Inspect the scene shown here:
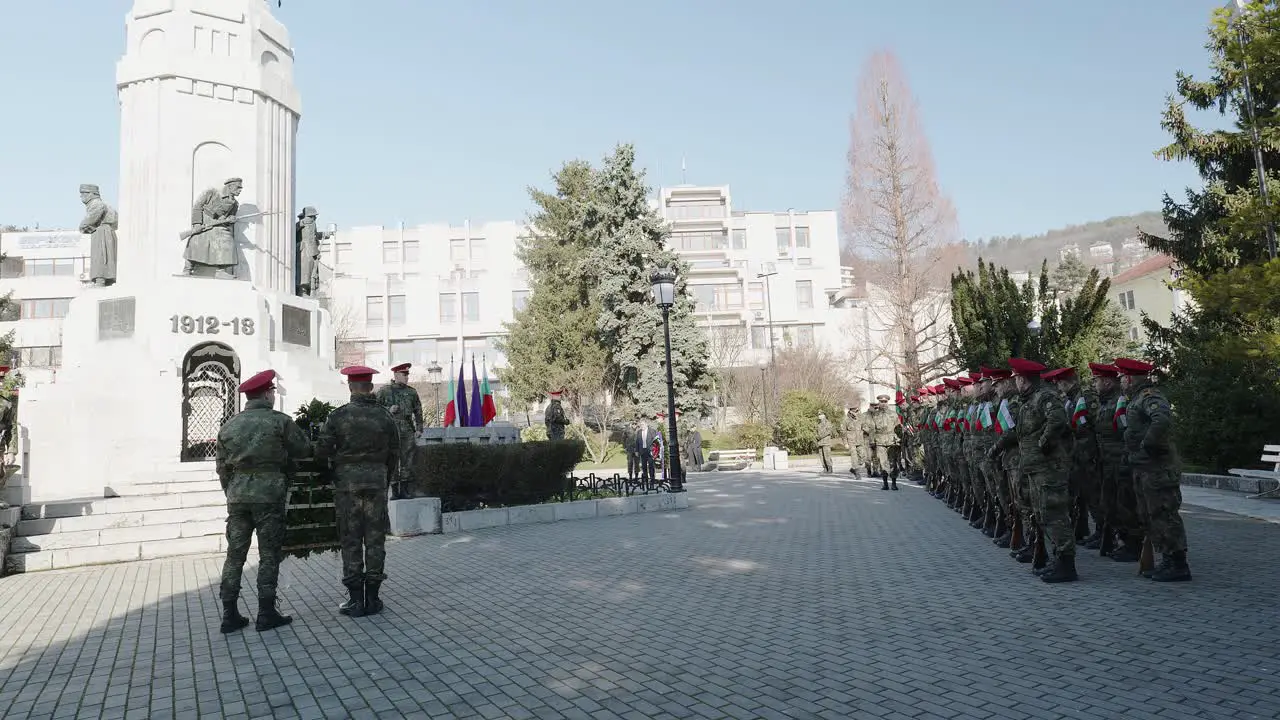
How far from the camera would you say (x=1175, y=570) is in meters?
6.52

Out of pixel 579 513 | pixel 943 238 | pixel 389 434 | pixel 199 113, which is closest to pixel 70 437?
pixel 199 113

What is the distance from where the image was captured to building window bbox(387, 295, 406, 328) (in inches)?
2509

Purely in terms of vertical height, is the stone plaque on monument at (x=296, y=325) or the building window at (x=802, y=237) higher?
the building window at (x=802, y=237)

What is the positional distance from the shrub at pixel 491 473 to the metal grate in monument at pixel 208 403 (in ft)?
18.1

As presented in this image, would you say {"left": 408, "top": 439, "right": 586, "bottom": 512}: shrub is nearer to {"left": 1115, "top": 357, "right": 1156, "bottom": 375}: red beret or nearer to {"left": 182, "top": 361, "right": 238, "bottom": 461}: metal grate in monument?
{"left": 182, "top": 361, "right": 238, "bottom": 461}: metal grate in monument

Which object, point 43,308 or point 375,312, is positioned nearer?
point 43,308

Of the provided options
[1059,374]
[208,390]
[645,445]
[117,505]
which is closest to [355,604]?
[117,505]

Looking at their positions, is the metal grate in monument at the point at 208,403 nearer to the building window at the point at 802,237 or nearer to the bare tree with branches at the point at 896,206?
the bare tree with branches at the point at 896,206

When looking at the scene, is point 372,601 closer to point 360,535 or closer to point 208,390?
point 360,535

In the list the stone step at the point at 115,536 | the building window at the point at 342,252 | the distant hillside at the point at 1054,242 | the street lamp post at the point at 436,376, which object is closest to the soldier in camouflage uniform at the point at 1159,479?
the stone step at the point at 115,536

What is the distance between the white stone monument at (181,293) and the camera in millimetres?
13328

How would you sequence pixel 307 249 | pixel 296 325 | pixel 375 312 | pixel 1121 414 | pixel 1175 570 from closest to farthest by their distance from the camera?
pixel 1175 570, pixel 1121 414, pixel 296 325, pixel 307 249, pixel 375 312

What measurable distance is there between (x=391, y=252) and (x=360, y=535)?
6684cm

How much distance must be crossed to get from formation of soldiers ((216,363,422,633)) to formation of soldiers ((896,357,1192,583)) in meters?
5.87
